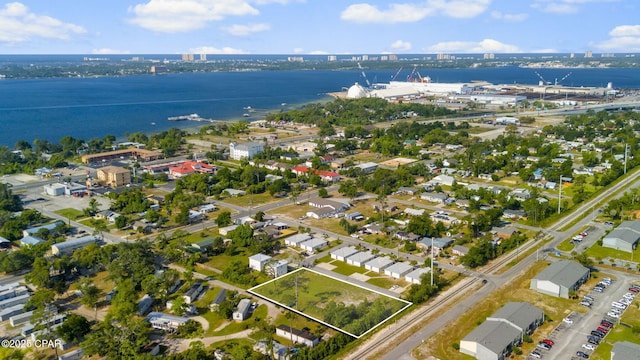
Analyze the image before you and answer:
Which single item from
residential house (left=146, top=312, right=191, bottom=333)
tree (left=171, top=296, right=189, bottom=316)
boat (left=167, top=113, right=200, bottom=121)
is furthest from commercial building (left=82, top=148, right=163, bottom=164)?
residential house (left=146, top=312, right=191, bottom=333)

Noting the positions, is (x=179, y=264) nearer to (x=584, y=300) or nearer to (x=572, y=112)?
(x=584, y=300)

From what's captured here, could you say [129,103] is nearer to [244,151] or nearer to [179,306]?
[244,151]

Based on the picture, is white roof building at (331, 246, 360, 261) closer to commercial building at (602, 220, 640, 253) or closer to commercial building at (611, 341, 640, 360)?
commercial building at (611, 341, 640, 360)

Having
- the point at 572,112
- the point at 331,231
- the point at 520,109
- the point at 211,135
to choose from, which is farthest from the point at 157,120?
the point at 572,112

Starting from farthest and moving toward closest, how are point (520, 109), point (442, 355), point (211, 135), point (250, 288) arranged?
point (520, 109), point (211, 135), point (250, 288), point (442, 355)

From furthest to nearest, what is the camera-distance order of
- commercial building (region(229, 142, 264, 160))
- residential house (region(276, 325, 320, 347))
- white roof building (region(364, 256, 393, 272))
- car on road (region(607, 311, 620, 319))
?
1. commercial building (region(229, 142, 264, 160))
2. white roof building (region(364, 256, 393, 272))
3. car on road (region(607, 311, 620, 319))
4. residential house (region(276, 325, 320, 347))

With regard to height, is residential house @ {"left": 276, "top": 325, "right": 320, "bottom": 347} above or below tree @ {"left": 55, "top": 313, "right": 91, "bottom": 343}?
below

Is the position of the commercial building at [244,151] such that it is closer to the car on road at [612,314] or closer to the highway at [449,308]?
the highway at [449,308]

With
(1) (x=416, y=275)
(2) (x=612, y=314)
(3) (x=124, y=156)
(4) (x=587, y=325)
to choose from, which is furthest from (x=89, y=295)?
(3) (x=124, y=156)
